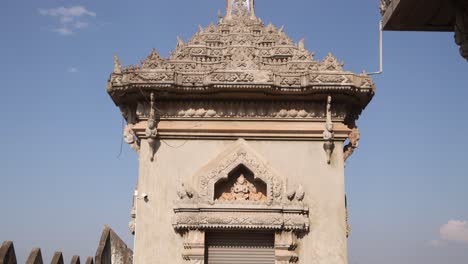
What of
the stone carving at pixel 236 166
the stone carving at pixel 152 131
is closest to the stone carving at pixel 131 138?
the stone carving at pixel 152 131

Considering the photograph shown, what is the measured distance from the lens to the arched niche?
1266 centimetres

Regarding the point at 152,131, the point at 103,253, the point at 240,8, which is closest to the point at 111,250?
the point at 103,253

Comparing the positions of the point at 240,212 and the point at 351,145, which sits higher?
the point at 351,145

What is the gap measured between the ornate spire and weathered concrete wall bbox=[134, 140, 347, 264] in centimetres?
356

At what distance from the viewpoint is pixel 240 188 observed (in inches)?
502

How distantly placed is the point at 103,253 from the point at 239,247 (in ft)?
11.3

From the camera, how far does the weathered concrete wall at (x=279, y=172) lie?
1238cm

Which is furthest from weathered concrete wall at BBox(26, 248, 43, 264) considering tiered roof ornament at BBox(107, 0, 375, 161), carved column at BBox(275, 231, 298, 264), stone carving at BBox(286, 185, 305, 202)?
stone carving at BBox(286, 185, 305, 202)

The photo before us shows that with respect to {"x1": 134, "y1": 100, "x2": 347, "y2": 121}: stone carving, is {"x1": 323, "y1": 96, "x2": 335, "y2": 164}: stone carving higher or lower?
lower

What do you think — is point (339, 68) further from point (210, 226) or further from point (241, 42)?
point (210, 226)

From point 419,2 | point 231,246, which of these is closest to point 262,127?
point 231,246

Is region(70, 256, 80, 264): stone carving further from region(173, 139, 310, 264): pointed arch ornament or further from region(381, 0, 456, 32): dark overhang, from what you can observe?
region(381, 0, 456, 32): dark overhang

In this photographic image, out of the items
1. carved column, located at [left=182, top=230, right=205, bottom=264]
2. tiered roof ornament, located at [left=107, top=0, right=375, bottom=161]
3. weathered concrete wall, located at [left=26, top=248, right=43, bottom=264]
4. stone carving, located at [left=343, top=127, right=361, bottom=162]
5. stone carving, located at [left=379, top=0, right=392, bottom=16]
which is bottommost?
weathered concrete wall, located at [left=26, top=248, right=43, bottom=264]

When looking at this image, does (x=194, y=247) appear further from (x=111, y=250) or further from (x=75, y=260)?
(x=111, y=250)
